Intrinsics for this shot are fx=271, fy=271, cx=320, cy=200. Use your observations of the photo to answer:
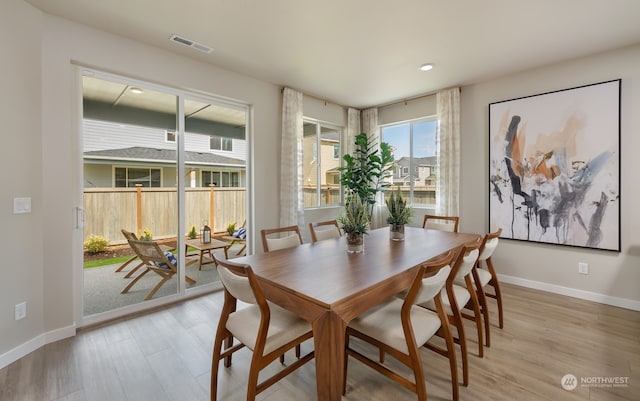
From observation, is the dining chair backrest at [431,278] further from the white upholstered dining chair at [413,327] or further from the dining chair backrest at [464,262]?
the dining chair backrest at [464,262]

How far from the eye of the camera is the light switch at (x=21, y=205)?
2.13m

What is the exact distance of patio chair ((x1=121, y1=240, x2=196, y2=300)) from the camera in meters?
2.99

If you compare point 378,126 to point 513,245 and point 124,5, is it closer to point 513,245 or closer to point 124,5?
point 513,245

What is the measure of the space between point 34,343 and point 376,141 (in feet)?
16.7

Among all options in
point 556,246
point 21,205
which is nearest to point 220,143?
point 21,205

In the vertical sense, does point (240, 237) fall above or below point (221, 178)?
below

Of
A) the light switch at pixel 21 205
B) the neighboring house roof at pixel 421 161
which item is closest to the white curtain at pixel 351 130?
the neighboring house roof at pixel 421 161

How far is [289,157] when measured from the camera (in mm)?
4055

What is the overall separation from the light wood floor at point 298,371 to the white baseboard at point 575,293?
0.75 ft

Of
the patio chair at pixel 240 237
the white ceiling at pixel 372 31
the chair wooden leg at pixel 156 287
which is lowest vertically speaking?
the chair wooden leg at pixel 156 287

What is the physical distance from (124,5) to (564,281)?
537cm

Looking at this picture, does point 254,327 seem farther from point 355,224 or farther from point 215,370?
point 355,224

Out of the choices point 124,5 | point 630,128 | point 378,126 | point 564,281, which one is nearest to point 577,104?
point 630,128

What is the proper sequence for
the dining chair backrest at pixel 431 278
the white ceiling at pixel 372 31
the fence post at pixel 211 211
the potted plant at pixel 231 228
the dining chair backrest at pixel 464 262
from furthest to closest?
1. the potted plant at pixel 231 228
2. the fence post at pixel 211 211
3. the white ceiling at pixel 372 31
4. the dining chair backrest at pixel 464 262
5. the dining chair backrest at pixel 431 278
